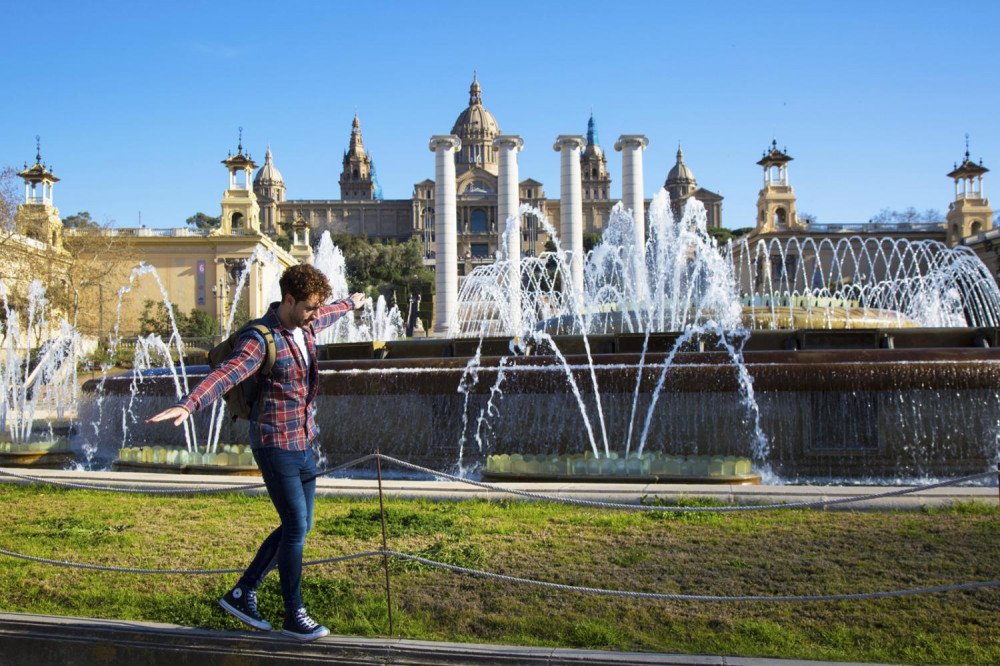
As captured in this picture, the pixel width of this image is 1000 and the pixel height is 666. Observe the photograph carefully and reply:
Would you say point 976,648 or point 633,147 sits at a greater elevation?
point 633,147

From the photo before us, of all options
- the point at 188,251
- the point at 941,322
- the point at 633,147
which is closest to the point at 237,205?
the point at 188,251

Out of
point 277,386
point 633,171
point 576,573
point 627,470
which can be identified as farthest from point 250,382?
point 633,171

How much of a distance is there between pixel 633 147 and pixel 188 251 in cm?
4215

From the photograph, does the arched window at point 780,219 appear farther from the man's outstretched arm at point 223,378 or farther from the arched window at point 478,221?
the man's outstretched arm at point 223,378

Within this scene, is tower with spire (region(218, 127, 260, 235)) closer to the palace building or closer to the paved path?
the palace building

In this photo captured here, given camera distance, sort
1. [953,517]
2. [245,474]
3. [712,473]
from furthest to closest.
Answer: [245,474], [712,473], [953,517]

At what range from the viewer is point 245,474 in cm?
1009

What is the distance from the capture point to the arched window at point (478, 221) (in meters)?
129

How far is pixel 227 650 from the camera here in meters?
4.39

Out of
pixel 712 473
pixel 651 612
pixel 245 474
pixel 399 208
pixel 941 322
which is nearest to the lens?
pixel 651 612

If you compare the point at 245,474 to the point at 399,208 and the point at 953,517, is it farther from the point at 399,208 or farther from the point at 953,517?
the point at 399,208

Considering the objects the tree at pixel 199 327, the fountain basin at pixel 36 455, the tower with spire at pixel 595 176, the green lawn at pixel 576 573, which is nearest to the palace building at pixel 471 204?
the tower with spire at pixel 595 176

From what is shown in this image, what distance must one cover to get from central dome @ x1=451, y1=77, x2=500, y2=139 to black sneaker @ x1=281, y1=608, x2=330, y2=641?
471 ft

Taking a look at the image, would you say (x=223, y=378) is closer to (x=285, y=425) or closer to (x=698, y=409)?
(x=285, y=425)
